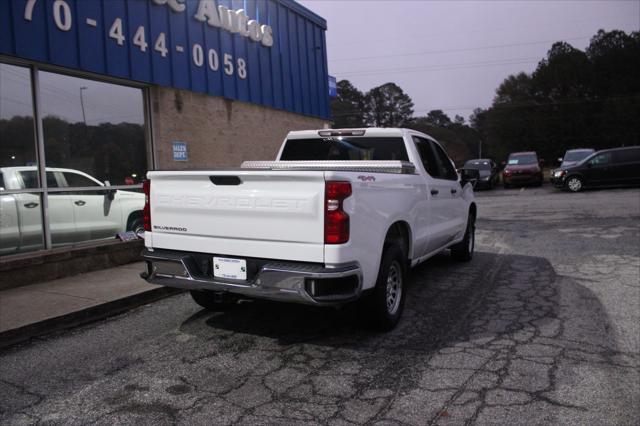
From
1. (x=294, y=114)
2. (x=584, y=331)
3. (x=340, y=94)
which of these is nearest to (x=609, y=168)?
(x=294, y=114)

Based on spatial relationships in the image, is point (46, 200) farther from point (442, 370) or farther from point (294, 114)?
point (294, 114)

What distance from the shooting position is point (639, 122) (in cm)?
5647

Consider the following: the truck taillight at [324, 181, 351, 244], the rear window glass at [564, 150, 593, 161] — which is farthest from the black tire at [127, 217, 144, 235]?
the rear window glass at [564, 150, 593, 161]

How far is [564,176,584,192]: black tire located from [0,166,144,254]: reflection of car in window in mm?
17666

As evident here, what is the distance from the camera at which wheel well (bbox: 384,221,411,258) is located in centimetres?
454

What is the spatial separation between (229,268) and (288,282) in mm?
580

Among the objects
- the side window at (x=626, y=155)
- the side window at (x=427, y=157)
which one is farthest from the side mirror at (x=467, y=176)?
the side window at (x=626, y=155)

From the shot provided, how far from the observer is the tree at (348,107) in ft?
274

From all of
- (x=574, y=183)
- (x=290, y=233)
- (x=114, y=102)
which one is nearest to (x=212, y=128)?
(x=114, y=102)

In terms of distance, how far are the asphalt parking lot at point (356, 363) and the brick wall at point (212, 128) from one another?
13.3 ft

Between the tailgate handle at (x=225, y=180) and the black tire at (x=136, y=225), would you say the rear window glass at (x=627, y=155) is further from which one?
the tailgate handle at (x=225, y=180)

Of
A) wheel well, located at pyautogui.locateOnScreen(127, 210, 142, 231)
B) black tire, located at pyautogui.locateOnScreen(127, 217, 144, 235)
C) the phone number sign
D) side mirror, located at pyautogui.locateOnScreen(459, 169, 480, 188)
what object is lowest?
black tire, located at pyautogui.locateOnScreen(127, 217, 144, 235)

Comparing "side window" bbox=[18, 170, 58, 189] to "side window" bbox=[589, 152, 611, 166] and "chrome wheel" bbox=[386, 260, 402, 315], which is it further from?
"side window" bbox=[589, 152, 611, 166]

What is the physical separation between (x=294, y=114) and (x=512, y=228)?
6025mm
